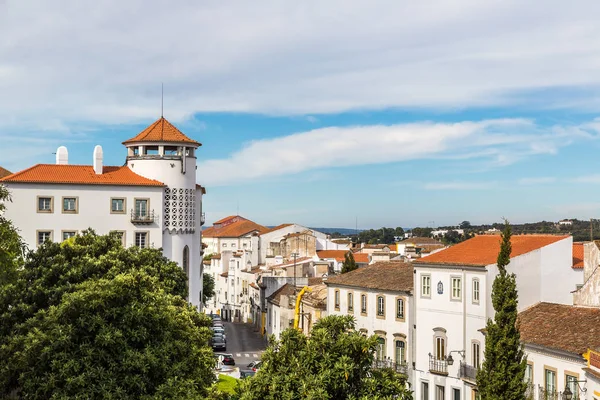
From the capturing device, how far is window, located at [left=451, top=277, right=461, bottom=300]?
4841cm

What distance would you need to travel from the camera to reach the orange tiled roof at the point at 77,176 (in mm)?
63719

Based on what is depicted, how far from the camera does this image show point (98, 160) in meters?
66.4

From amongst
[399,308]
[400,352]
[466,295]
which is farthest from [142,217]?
[466,295]

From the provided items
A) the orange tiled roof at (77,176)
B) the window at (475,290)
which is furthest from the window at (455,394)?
the orange tiled roof at (77,176)

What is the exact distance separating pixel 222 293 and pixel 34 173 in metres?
66.6

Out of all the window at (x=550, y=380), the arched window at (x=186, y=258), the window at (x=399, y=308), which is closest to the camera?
the window at (x=550, y=380)

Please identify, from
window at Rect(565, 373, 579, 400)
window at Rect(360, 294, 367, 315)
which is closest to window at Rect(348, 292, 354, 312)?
window at Rect(360, 294, 367, 315)

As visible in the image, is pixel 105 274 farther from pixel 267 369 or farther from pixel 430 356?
pixel 430 356

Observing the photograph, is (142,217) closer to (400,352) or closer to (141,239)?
(141,239)

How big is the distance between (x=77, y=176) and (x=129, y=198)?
179 inches

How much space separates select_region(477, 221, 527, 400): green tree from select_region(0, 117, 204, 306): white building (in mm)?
35824

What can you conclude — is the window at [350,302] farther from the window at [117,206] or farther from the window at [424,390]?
the window at [117,206]

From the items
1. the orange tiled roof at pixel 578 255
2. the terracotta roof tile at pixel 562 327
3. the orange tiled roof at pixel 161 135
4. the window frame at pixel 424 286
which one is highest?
the orange tiled roof at pixel 161 135

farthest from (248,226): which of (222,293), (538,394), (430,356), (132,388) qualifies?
(132,388)
